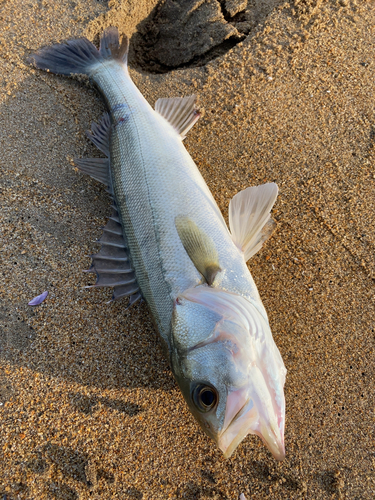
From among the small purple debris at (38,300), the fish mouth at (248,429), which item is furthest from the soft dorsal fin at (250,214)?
the small purple debris at (38,300)

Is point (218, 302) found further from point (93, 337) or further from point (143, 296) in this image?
point (93, 337)

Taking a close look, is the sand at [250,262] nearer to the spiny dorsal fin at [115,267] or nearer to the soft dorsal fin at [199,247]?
the spiny dorsal fin at [115,267]

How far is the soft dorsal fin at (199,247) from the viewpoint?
82.1 inches

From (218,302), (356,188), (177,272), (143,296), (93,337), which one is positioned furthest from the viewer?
(356,188)

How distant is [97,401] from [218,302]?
3.94ft

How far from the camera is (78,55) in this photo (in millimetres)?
3125

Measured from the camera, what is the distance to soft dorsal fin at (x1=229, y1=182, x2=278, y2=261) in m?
2.33

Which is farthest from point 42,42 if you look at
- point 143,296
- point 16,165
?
point 143,296

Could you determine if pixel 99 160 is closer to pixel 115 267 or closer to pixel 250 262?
pixel 115 267

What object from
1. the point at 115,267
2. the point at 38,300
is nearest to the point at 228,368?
the point at 115,267

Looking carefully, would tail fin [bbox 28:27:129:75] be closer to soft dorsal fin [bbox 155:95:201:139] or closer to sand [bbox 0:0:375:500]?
sand [bbox 0:0:375:500]

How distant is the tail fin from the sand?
12 centimetres

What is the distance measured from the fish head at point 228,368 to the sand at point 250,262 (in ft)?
2.07

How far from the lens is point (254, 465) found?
2234 millimetres
